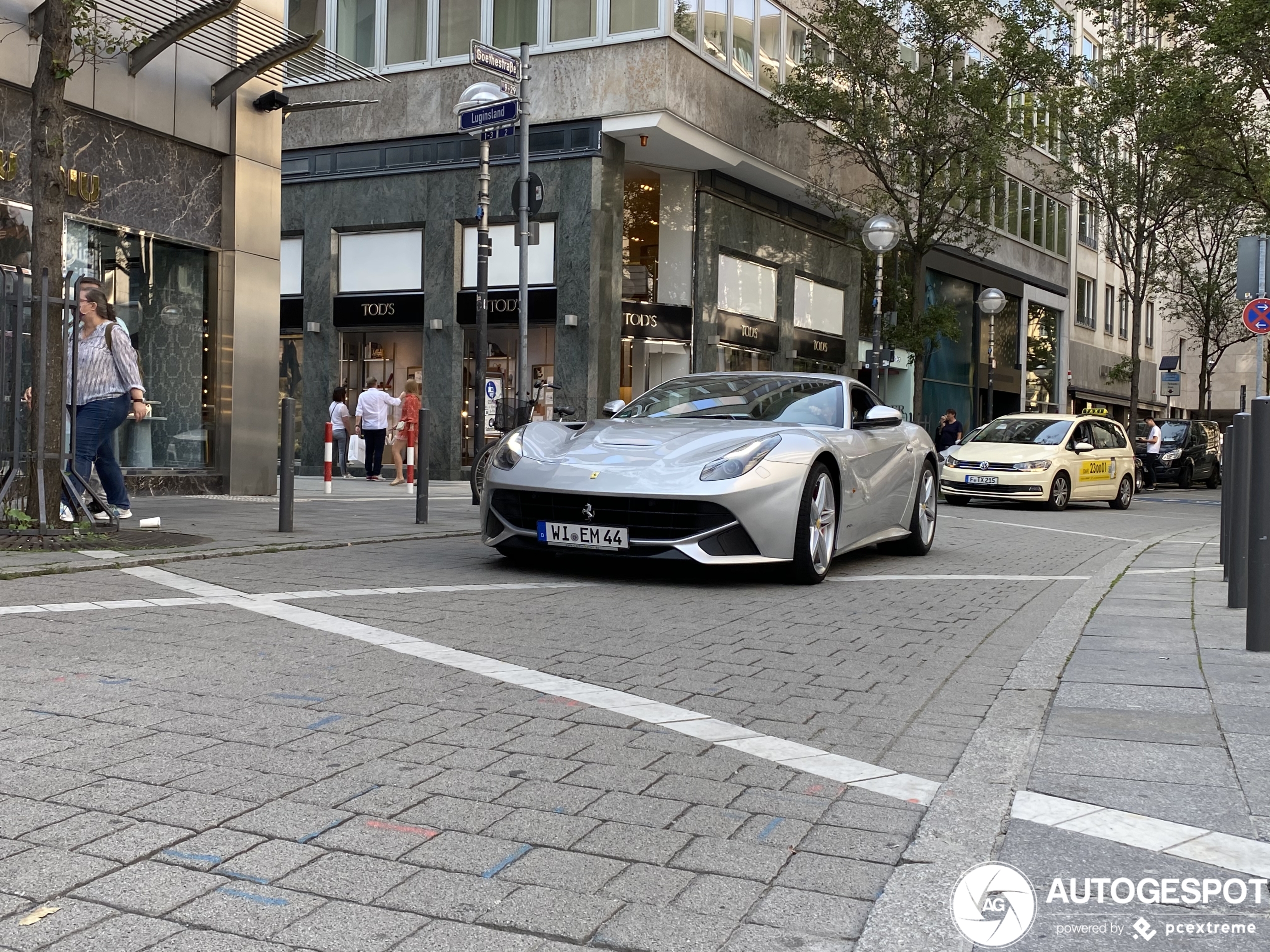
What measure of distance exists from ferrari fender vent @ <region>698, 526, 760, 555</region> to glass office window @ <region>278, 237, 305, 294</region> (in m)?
22.8

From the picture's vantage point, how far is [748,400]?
29.7 ft

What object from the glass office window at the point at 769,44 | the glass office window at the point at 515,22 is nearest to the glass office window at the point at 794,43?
the glass office window at the point at 769,44

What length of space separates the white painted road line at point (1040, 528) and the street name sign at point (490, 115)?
22.6 feet

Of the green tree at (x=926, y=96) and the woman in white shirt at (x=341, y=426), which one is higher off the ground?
the green tree at (x=926, y=96)

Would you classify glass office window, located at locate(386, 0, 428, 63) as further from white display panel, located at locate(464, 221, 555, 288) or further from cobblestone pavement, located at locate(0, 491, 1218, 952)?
cobblestone pavement, located at locate(0, 491, 1218, 952)

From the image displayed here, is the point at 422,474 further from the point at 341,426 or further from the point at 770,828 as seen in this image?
the point at 341,426

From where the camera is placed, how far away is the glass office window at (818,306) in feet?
106

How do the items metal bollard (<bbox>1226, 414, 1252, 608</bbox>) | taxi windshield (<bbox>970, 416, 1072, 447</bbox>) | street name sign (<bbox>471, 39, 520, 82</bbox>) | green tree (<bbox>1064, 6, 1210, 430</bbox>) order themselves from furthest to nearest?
green tree (<bbox>1064, 6, 1210, 430</bbox>), taxi windshield (<bbox>970, 416, 1072, 447</bbox>), street name sign (<bbox>471, 39, 520, 82</bbox>), metal bollard (<bbox>1226, 414, 1252, 608</bbox>)

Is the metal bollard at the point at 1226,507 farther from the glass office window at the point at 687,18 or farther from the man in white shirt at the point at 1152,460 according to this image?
the man in white shirt at the point at 1152,460

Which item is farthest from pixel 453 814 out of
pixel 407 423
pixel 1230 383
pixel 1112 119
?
pixel 1230 383

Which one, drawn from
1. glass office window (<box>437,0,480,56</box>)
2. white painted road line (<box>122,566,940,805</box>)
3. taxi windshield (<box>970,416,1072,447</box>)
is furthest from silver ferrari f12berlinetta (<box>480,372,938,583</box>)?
glass office window (<box>437,0,480,56</box>)

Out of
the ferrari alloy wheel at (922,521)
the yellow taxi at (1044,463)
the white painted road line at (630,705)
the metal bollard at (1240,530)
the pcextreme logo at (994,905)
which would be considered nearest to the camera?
the pcextreme logo at (994,905)

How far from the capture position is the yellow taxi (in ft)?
64.0

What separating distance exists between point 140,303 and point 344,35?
606 inches
